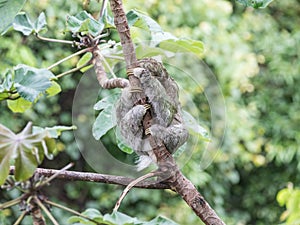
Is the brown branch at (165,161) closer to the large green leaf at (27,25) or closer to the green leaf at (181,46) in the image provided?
the green leaf at (181,46)

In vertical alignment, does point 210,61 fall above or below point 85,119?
below

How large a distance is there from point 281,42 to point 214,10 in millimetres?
527

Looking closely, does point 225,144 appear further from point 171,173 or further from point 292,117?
point 171,173

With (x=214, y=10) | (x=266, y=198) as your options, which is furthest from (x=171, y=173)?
(x=266, y=198)

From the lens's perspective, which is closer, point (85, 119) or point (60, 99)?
point (85, 119)

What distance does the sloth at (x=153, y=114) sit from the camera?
1.80 ft

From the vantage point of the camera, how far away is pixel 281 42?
272 centimetres

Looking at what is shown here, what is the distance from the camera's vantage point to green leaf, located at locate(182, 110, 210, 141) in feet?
2.11

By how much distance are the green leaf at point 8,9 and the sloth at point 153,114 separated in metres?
0.12

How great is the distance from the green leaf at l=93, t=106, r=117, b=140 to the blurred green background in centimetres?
95

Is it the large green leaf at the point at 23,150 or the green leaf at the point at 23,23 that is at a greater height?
the large green leaf at the point at 23,150

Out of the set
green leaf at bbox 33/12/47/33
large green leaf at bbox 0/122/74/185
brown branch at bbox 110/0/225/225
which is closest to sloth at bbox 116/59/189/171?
brown branch at bbox 110/0/225/225

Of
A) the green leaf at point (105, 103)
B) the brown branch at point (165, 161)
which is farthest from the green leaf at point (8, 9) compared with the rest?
the green leaf at point (105, 103)

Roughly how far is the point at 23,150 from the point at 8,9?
0.15 m
